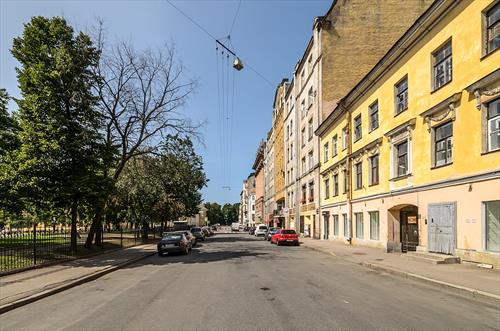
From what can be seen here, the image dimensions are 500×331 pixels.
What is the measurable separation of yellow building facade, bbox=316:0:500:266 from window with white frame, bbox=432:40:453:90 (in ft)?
0.14

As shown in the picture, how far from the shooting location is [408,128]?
21391mm

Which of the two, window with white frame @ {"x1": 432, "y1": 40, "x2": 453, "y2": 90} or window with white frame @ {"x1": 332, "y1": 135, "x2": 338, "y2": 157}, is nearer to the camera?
window with white frame @ {"x1": 432, "y1": 40, "x2": 453, "y2": 90}

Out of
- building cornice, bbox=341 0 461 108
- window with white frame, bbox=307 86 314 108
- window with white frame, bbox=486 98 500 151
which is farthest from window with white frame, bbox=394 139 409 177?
window with white frame, bbox=307 86 314 108

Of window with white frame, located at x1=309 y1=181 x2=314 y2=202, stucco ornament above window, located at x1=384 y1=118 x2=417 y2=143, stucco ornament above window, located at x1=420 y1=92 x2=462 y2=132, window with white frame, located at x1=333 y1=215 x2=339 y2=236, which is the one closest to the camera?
stucco ornament above window, located at x1=420 y1=92 x2=462 y2=132

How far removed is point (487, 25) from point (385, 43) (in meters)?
26.3

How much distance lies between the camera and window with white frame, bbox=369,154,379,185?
26.6m

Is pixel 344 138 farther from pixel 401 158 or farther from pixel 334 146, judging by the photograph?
pixel 401 158

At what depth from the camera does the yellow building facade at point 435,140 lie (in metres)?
15.1

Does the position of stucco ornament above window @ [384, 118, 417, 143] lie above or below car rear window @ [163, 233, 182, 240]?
above

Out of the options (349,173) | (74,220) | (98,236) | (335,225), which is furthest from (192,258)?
(335,225)

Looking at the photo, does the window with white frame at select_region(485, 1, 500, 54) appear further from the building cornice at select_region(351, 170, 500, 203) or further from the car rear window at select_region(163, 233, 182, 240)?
the car rear window at select_region(163, 233, 182, 240)

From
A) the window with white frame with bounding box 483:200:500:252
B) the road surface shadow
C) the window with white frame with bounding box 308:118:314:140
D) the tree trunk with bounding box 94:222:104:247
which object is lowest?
the road surface shadow

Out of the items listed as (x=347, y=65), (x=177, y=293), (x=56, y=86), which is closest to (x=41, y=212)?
(x=56, y=86)

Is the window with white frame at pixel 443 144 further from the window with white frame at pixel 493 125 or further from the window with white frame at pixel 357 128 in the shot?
the window with white frame at pixel 357 128
